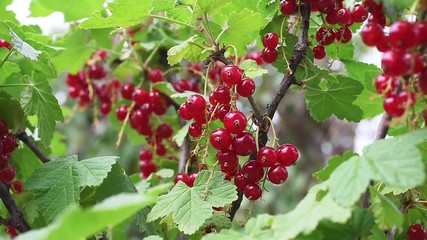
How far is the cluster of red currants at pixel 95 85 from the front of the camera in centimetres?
153

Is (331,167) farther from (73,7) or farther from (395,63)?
(73,7)

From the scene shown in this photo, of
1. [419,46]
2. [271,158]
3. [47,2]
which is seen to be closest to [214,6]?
[271,158]

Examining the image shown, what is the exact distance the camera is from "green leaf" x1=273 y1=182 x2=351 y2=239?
1.87ft

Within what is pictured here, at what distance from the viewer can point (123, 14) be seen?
0.84 metres

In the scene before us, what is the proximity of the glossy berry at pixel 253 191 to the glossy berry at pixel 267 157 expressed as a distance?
0.03m

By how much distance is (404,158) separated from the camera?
58 cm

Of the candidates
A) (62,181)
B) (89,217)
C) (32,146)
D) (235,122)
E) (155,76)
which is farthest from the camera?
(155,76)

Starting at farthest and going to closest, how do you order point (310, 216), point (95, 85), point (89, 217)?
point (95, 85)
point (310, 216)
point (89, 217)

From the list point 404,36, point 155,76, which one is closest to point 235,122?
point 404,36

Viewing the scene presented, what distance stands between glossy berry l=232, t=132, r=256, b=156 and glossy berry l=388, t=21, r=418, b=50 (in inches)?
10.3

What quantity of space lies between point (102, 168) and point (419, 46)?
19.1 inches

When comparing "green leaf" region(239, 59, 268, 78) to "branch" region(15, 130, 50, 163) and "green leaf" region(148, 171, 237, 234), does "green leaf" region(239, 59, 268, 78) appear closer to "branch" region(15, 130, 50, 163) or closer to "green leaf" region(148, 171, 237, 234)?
"green leaf" region(148, 171, 237, 234)

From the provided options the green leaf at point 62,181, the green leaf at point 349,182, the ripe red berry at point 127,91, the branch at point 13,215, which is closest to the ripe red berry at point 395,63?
the green leaf at point 349,182

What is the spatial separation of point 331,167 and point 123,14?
0.38 meters
